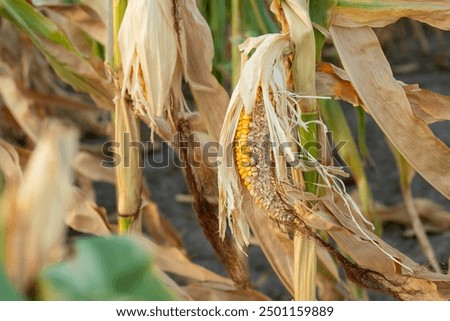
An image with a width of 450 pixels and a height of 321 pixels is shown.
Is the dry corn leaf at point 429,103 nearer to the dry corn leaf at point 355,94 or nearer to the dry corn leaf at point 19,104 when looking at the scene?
the dry corn leaf at point 355,94

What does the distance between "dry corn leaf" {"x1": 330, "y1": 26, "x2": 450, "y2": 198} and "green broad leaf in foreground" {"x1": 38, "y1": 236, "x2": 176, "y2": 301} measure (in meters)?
0.47

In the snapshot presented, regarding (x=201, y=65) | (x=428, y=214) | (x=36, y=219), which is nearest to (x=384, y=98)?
(x=201, y=65)

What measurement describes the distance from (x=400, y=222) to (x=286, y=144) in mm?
873

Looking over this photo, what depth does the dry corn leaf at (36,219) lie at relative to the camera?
Result: 0.19 m

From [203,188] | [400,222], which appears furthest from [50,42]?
[400,222]

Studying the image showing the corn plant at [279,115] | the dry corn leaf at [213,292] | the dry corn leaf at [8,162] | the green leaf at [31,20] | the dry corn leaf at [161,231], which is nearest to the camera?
the corn plant at [279,115]

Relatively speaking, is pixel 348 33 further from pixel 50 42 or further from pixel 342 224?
pixel 50 42

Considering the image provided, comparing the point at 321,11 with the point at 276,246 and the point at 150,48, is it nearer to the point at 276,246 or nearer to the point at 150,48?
the point at 150,48

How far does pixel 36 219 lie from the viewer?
7.5 inches

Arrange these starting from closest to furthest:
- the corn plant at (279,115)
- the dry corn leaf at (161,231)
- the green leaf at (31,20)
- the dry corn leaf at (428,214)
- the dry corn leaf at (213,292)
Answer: the corn plant at (279,115) < the green leaf at (31,20) < the dry corn leaf at (213,292) < the dry corn leaf at (161,231) < the dry corn leaf at (428,214)

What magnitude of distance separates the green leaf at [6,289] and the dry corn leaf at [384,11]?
494 mm

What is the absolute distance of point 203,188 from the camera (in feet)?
2.55

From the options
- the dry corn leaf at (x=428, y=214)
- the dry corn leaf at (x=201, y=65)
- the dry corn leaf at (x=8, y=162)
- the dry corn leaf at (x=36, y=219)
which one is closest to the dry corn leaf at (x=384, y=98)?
the dry corn leaf at (x=201, y=65)

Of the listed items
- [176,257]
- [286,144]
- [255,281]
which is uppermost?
[286,144]
